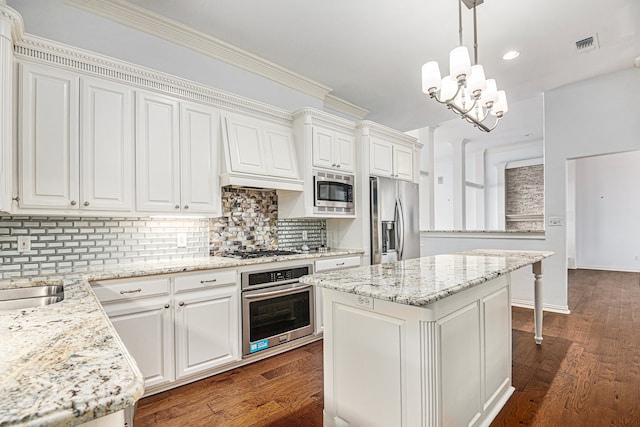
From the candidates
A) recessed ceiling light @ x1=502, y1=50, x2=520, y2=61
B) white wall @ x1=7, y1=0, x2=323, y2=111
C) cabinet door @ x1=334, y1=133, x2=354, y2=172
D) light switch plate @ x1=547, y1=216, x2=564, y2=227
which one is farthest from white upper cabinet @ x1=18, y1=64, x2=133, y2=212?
light switch plate @ x1=547, y1=216, x2=564, y2=227

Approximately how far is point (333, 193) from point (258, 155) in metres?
0.95

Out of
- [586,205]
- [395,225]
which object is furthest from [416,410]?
[586,205]

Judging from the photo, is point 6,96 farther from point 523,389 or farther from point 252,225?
point 523,389

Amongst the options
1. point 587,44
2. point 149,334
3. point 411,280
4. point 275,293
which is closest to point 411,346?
point 411,280

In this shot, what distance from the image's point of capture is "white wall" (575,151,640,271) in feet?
22.8

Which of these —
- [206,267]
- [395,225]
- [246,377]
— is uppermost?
[395,225]

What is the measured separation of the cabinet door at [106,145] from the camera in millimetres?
2215

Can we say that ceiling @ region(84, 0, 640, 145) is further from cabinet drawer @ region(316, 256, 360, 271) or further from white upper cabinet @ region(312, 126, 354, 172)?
cabinet drawer @ region(316, 256, 360, 271)

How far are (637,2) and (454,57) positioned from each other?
1.89m

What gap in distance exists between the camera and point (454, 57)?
209 cm

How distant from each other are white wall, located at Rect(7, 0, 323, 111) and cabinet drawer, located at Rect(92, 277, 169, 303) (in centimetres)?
182

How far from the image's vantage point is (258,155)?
10.2ft

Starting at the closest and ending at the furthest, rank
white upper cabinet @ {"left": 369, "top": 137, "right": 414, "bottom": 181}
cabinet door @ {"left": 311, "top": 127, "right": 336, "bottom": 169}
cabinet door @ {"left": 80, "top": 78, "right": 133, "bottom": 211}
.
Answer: cabinet door @ {"left": 80, "top": 78, "right": 133, "bottom": 211}, cabinet door @ {"left": 311, "top": 127, "right": 336, "bottom": 169}, white upper cabinet @ {"left": 369, "top": 137, "right": 414, "bottom": 181}

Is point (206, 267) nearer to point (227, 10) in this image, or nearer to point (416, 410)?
point (416, 410)
